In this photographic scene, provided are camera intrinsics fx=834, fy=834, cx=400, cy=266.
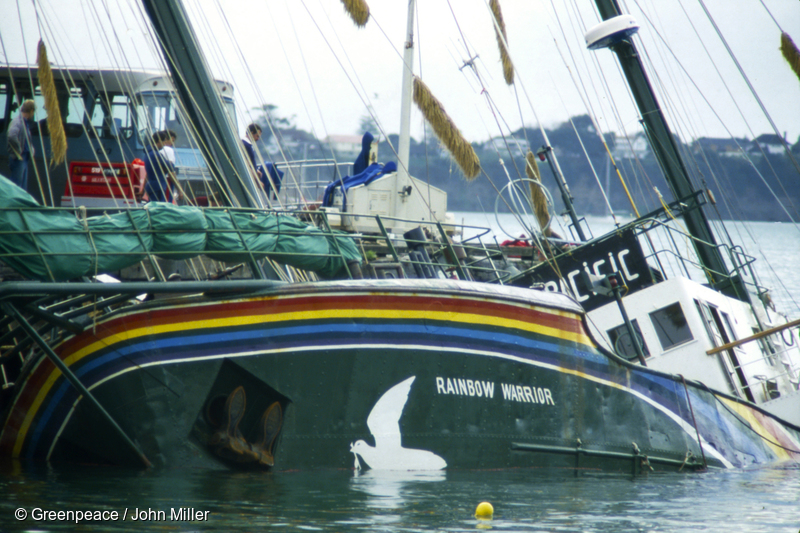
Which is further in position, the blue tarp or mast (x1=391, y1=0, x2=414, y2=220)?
mast (x1=391, y1=0, x2=414, y2=220)

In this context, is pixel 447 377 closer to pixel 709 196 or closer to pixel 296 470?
pixel 296 470

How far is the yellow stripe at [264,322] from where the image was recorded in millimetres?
7410

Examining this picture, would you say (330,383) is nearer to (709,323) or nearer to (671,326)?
(671,326)

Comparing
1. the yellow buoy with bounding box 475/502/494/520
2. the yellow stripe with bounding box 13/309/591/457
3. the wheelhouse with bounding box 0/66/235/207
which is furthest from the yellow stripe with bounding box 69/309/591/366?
the wheelhouse with bounding box 0/66/235/207

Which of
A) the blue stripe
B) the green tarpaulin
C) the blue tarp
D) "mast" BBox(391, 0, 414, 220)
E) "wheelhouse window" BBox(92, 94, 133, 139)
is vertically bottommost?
the blue stripe

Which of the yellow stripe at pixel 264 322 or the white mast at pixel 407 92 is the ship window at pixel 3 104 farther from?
the yellow stripe at pixel 264 322

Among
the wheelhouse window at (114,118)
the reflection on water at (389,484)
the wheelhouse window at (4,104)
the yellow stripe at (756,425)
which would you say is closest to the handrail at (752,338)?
the yellow stripe at (756,425)

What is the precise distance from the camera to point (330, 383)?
25.1 ft

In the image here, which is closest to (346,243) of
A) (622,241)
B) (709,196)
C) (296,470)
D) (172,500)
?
(296,470)

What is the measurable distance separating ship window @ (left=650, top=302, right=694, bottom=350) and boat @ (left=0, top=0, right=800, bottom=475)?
5.03 feet

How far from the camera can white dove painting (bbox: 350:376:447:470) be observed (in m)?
7.78

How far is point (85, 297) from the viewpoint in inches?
302

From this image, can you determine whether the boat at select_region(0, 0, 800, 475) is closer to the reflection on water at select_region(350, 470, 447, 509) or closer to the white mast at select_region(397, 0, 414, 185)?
the reflection on water at select_region(350, 470, 447, 509)

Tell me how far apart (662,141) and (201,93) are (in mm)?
7683
